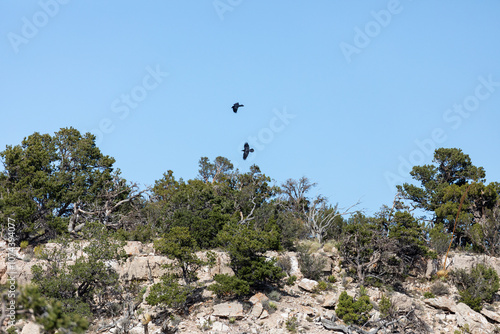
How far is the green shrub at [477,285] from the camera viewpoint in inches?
1211

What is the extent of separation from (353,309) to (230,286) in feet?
23.3

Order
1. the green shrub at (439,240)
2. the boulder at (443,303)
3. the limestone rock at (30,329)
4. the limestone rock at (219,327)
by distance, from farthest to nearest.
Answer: the green shrub at (439,240) < the boulder at (443,303) < the limestone rock at (219,327) < the limestone rock at (30,329)

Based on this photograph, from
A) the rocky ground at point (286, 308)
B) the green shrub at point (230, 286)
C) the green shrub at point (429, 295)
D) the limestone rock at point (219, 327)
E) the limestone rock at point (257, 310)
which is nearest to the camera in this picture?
the limestone rock at point (219, 327)

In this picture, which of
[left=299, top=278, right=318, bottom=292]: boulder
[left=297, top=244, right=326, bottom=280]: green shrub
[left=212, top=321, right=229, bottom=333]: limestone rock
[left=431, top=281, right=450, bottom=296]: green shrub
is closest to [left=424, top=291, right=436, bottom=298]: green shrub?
[left=431, top=281, right=450, bottom=296]: green shrub

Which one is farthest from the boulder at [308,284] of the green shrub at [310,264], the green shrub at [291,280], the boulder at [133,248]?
the boulder at [133,248]

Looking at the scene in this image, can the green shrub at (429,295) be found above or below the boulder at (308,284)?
below

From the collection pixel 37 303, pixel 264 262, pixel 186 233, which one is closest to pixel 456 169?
pixel 264 262

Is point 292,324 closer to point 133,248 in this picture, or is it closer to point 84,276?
point 84,276

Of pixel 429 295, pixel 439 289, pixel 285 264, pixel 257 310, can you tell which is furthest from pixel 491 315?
pixel 257 310

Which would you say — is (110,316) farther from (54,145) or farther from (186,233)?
(54,145)

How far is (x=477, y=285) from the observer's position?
3148 cm

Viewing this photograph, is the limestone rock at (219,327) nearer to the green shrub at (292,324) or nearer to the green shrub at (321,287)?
the green shrub at (292,324)

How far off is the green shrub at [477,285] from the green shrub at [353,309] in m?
7.08

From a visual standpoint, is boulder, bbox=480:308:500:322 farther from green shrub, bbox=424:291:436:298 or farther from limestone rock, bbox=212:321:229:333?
limestone rock, bbox=212:321:229:333
